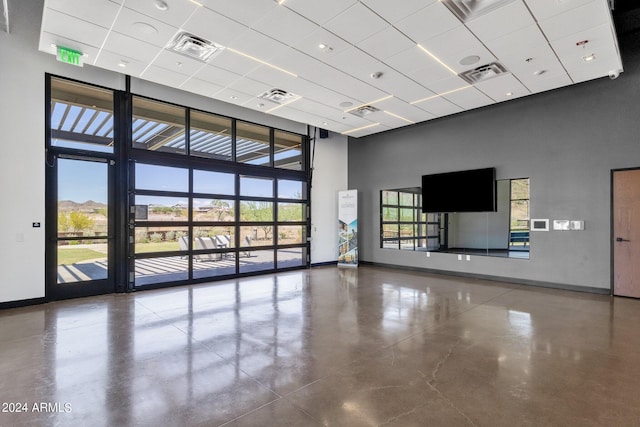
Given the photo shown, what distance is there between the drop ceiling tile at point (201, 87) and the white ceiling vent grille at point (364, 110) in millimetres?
3097

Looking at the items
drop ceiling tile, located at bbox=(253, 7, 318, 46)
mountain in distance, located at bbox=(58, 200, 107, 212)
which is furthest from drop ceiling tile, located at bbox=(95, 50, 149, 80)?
mountain in distance, located at bbox=(58, 200, 107, 212)

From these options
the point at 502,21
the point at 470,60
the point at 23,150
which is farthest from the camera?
the point at 23,150

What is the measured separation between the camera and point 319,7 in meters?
3.92

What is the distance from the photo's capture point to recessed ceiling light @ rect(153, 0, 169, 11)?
12.5 feet

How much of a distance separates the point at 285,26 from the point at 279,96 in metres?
2.48

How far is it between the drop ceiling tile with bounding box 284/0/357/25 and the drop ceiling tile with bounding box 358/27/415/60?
0.76 meters

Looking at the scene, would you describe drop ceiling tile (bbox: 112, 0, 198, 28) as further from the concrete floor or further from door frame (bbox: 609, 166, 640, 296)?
door frame (bbox: 609, 166, 640, 296)

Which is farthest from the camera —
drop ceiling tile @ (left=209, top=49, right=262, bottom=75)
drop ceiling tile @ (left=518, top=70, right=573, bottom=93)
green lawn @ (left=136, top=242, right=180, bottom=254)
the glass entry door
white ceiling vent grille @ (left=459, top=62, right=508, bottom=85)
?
green lawn @ (left=136, top=242, right=180, bottom=254)

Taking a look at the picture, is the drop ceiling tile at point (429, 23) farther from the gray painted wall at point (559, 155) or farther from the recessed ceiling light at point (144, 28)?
the gray painted wall at point (559, 155)

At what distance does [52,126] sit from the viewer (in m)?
5.79

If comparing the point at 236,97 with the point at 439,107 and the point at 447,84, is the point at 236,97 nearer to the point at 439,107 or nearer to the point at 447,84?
the point at 447,84

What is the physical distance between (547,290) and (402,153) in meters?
4.96

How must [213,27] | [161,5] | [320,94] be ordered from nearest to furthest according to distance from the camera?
[161,5] → [213,27] → [320,94]

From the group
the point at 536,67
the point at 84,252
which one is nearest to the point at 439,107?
the point at 536,67
